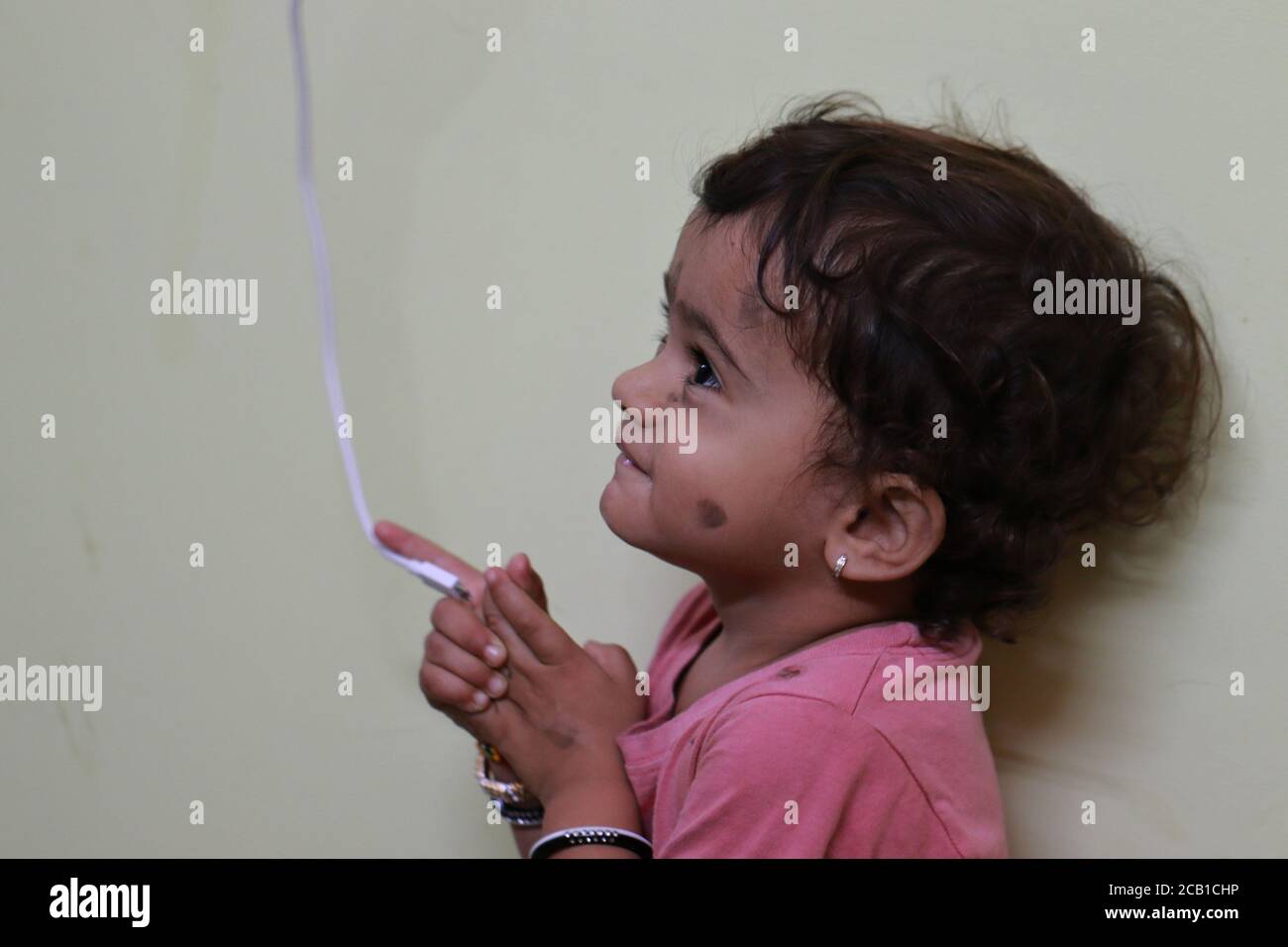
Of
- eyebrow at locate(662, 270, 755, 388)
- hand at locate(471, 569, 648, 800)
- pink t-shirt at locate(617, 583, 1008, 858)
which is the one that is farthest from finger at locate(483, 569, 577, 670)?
eyebrow at locate(662, 270, 755, 388)

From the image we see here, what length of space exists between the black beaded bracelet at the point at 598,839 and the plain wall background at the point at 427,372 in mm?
203

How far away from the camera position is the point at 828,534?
2.64 feet

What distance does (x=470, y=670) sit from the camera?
89 centimetres

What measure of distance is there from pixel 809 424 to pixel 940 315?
10 centimetres

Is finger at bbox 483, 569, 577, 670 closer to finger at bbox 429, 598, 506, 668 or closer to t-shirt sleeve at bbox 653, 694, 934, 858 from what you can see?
finger at bbox 429, 598, 506, 668

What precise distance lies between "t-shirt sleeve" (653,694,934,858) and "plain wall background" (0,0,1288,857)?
23 cm

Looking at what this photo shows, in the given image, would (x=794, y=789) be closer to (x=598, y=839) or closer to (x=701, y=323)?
(x=598, y=839)

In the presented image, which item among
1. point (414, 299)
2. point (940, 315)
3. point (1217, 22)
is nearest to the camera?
point (940, 315)

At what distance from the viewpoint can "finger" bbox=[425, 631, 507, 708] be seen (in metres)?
0.89

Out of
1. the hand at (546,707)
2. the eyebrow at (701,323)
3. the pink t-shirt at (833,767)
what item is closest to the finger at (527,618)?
the hand at (546,707)

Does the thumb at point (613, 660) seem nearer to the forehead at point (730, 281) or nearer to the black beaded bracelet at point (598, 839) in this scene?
the black beaded bracelet at point (598, 839)

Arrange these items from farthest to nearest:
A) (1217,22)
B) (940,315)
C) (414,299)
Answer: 1. (414,299)
2. (1217,22)
3. (940,315)
